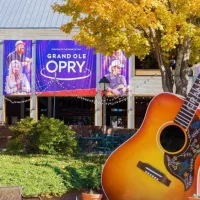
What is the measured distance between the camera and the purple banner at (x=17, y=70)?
3216 cm

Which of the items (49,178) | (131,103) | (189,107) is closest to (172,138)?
(189,107)

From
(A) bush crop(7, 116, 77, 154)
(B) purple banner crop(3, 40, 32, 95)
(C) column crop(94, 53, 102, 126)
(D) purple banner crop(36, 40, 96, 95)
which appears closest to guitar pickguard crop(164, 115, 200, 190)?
(A) bush crop(7, 116, 77, 154)

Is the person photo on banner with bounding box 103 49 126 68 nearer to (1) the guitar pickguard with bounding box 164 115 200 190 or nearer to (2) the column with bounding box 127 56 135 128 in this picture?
(2) the column with bounding box 127 56 135 128

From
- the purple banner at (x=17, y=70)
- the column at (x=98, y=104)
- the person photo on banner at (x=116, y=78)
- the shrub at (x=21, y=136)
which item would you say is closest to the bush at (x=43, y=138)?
the shrub at (x=21, y=136)

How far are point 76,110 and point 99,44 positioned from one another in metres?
23.2

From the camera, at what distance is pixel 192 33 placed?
11.7 m

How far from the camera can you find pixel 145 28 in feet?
40.8

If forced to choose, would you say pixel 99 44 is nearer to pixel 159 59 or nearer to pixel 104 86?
pixel 159 59

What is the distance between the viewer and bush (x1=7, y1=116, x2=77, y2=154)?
14.4 meters

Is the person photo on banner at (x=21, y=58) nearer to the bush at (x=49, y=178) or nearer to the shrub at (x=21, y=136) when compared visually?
the shrub at (x=21, y=136)

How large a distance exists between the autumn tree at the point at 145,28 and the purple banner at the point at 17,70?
1861cm

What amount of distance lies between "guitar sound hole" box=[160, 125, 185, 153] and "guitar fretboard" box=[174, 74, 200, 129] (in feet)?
0.60

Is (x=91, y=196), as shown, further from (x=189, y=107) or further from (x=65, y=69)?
(x=65, y=69)

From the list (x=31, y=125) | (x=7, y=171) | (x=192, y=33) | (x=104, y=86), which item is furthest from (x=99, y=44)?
(x=104, y=86)
